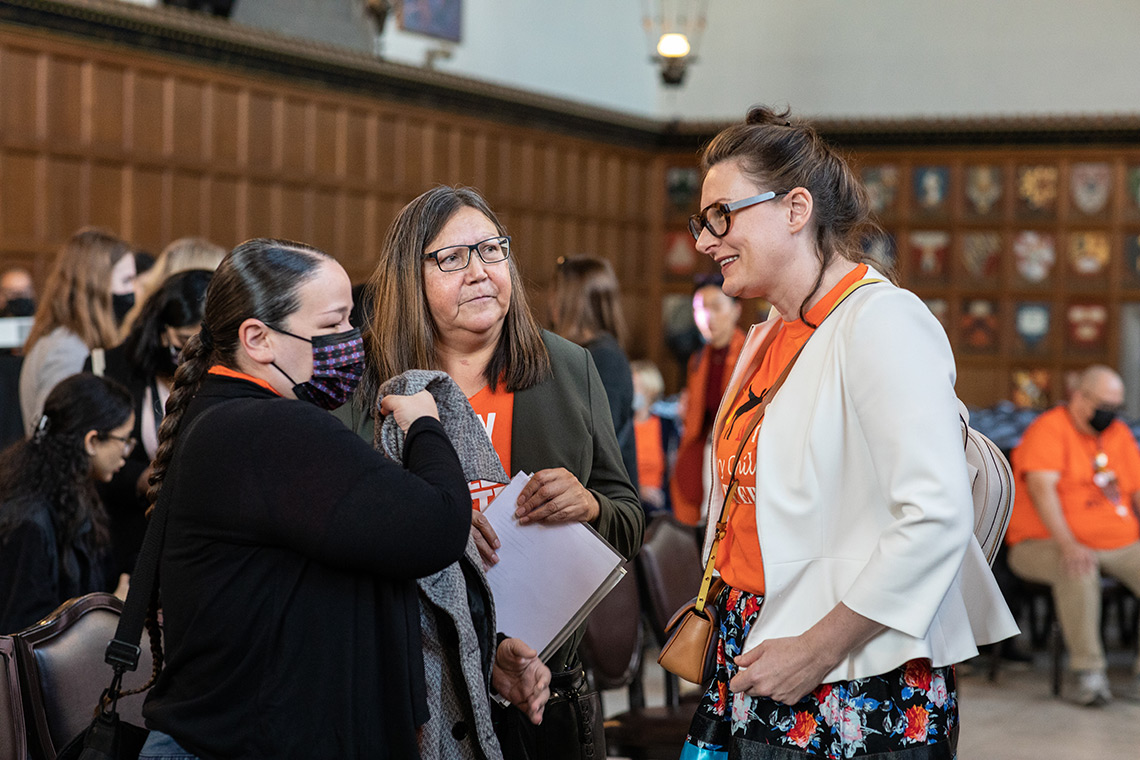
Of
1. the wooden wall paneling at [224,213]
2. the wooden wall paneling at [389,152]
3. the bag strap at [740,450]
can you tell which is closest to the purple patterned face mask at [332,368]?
the bag strap at [740,450]

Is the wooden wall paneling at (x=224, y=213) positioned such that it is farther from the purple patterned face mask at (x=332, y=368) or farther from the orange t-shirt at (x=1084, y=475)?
the purple patterned face mask at (x=332, y=368)

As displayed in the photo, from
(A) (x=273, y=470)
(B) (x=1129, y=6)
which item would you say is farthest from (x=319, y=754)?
(B) (x=1129, y=6)

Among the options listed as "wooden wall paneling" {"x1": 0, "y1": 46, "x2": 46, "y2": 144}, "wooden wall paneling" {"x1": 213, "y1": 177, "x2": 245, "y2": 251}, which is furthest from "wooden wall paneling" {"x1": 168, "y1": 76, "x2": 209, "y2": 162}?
"wooden wall paneling" {"x1": 0, "y1": 46, "x2": 46, "y2": 144}

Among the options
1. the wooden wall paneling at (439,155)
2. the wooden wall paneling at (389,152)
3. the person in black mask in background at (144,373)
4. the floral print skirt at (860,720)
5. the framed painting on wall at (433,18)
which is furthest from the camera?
the wooden wall paneling at (439,155)

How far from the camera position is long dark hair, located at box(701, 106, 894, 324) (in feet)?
6.48

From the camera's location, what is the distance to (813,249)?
6.56 feet

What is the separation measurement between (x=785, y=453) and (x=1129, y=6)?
11914mm

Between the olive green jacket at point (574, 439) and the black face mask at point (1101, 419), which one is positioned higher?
the olive green jacket at point (574, 439)

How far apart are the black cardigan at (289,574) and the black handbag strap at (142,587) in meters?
0.04

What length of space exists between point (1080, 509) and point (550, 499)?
16.4ft

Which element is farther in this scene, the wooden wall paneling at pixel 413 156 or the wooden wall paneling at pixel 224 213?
the wooden wall paneling at pixel 413 156

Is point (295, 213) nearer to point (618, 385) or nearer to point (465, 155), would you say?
point (465, 155)

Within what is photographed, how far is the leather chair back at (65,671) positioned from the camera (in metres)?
2.44

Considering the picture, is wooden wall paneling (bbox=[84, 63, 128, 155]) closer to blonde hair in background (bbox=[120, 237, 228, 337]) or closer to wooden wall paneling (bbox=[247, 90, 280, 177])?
wooden wall paneling (bbox=[247, 90, 280, 177])
